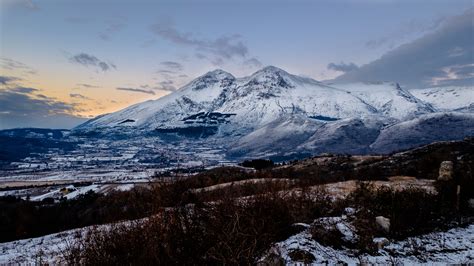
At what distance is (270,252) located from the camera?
22.4 feet

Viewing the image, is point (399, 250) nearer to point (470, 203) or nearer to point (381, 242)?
Result: point (381, 242)

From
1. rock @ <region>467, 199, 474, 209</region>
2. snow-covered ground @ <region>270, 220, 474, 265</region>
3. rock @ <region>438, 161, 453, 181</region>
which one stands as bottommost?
snow-covered ground @ <region>270, 220, 474, 265</region>

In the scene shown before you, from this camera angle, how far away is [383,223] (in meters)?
9.41

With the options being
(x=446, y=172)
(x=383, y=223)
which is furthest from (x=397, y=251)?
Result: (x=446, y=172)

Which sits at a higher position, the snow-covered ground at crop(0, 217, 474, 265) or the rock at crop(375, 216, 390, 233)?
the rock at crop(375, 216, 390, 233)

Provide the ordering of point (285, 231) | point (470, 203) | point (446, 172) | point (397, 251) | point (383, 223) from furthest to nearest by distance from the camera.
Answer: point (446, 172)
point (470, 203)
point (383, 223)
point (285, 231)
point (397, 251)

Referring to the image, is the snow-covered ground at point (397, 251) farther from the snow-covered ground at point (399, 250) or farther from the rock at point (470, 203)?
the rock at point (470, 203)

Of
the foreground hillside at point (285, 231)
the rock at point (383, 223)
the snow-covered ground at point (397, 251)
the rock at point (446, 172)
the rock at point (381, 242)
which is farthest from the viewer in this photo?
the rock at point (446, 172)

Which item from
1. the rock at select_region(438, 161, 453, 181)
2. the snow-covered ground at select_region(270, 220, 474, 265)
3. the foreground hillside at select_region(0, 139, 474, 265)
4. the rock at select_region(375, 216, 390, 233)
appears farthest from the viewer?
the rock at select_region(438, 161, 453, 181)

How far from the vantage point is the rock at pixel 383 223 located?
366 inches

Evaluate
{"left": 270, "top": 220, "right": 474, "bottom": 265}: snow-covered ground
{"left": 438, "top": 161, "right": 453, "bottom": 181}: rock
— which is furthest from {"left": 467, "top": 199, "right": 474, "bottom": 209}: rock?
{"left": 270, "top": 220, "right": 474, "bottom": 265}: snow-covered ground

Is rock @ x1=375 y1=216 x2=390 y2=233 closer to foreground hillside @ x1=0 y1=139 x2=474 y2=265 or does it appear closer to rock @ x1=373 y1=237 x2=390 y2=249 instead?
foreground hillside @ x1=0 y1=139 x2=474 y2=265

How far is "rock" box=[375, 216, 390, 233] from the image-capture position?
9305 mm

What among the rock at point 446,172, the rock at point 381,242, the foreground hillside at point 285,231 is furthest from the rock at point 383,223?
the rock at point 446,172
